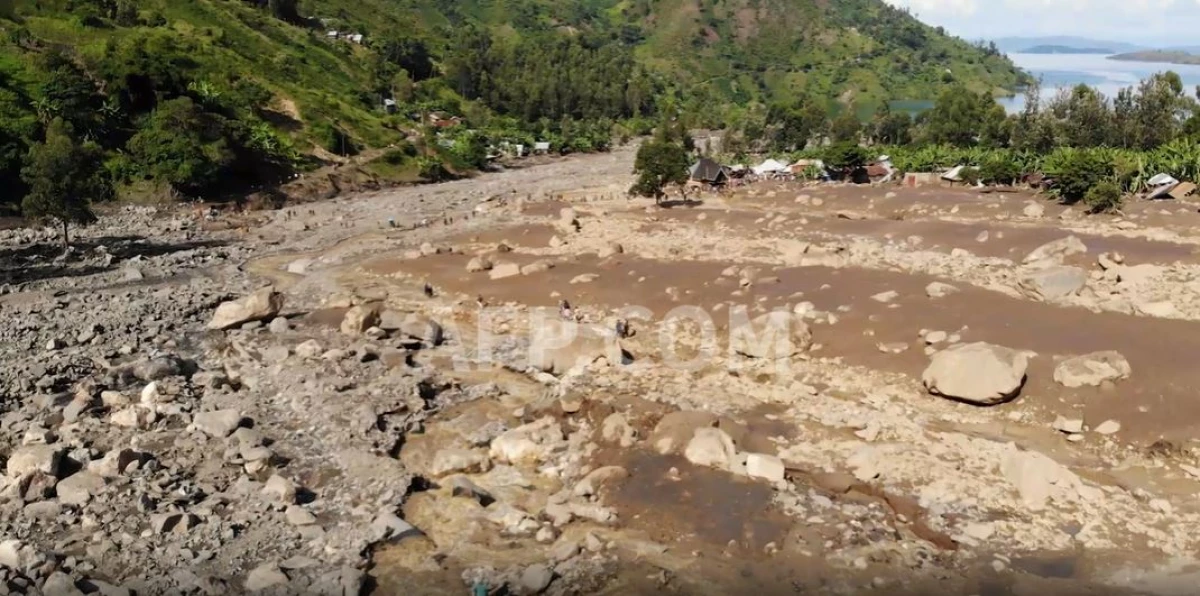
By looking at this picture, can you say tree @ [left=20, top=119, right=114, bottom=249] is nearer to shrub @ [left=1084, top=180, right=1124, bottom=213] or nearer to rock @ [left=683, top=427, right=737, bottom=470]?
rock @ [left=683, top=427, right=737, bottom=470]

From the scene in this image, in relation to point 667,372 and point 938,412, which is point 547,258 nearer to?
point 667,372

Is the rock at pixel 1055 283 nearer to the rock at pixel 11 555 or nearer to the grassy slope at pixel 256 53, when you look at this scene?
the rock at pixel 11 555

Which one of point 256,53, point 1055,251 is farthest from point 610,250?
point 256,53

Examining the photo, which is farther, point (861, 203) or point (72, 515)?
point (861, 203)

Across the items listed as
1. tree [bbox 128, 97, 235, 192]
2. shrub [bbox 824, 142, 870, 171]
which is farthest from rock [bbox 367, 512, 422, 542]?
shrub [bbox 824, 142, 870, 171]

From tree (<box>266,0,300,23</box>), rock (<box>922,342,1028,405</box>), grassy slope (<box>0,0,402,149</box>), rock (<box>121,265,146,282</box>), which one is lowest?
rock (<box>121,265,146,282</box>)

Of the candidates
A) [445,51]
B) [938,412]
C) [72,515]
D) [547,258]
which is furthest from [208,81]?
[445,51]
